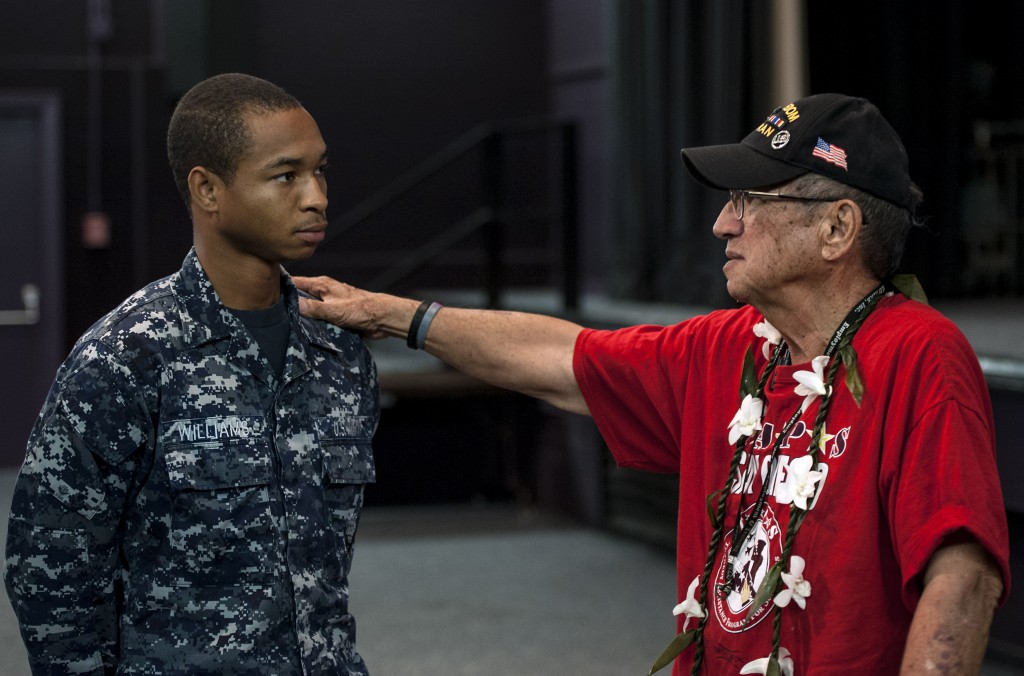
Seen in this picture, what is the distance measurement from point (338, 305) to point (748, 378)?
1.97ft

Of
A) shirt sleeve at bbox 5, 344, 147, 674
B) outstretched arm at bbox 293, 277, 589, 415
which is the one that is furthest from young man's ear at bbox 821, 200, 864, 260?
shirt sleeve at bbox 5, 344, 147, 674

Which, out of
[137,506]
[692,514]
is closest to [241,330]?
[137,506]

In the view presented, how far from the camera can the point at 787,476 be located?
161 centimetres

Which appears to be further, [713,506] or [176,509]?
[713,506]

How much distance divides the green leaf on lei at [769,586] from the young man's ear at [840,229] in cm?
42

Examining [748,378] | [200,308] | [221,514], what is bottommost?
[221,514]

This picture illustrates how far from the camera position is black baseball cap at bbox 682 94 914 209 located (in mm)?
1637

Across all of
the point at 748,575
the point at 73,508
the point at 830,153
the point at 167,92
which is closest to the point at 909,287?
the point at 830,153

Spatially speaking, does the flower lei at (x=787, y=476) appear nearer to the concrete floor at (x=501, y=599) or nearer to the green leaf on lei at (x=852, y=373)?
the green leaf on lei at (x=852, y=373)

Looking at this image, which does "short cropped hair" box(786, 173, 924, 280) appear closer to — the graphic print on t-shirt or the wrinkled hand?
the graphic print on t-shirt

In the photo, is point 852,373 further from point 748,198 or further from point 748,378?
point 748,198

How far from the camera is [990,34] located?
635 centimetres

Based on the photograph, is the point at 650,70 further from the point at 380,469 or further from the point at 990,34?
the point at 380,469

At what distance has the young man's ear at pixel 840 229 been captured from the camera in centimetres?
166
